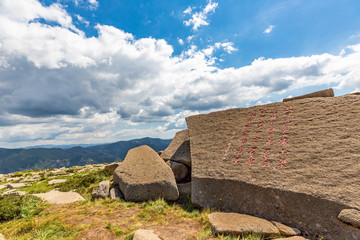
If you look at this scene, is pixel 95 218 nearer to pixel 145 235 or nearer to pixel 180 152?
pixel 145 235

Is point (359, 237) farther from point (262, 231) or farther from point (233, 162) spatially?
point (233, 162)

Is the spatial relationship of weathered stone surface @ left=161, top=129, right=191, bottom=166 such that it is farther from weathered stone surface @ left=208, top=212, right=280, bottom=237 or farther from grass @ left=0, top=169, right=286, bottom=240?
weathered stone surface @ left=208, top=212, right=280, bottom=237

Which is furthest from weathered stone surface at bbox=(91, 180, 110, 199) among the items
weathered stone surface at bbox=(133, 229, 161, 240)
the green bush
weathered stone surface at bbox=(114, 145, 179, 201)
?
weathered stone surface at bbox=(133, 229, 161, 240)

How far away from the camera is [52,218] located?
7.81 metres

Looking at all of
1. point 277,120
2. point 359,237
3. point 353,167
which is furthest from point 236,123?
point 359,237

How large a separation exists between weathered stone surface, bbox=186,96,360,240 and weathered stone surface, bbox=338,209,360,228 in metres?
0.17

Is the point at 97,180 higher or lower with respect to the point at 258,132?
lower

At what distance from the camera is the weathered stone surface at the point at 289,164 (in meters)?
6.66

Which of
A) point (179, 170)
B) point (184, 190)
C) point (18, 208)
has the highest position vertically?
point (179, 170)

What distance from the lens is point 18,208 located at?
9320 mm

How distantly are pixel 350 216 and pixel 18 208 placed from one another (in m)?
15.4

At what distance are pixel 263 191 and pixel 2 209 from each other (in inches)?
535

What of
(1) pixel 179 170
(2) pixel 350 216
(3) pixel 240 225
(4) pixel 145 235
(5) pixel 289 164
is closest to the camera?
(2) pixel 350 216

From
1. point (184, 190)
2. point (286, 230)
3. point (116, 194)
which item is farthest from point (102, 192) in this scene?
point (286, 230)
